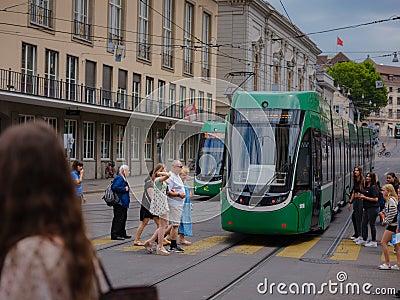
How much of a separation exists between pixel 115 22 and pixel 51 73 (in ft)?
26.9

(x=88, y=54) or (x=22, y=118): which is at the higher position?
(x=88, y=54)

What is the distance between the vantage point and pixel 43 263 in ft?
8.04

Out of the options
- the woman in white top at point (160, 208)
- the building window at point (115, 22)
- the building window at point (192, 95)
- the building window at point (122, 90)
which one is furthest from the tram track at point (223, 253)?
the building window at point (192, 95)

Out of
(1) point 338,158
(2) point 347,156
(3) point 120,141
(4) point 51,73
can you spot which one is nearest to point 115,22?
(3) point 120,141

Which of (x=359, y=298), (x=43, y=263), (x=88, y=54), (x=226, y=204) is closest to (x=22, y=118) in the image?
(x=88, y=54)

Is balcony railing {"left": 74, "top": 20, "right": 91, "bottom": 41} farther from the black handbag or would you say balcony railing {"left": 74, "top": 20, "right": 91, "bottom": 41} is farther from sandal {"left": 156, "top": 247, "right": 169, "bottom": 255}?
the black handbag

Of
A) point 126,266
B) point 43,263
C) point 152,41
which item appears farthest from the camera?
point 152,41

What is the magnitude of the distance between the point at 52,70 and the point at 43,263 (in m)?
34.6

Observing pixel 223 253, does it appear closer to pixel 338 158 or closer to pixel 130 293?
pixel 338 158

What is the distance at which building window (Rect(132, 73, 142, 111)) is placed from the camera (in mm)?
45297

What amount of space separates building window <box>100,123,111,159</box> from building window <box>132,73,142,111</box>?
268cm

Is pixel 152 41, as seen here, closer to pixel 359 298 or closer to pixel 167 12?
pixel 167 12

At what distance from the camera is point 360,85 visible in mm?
112688

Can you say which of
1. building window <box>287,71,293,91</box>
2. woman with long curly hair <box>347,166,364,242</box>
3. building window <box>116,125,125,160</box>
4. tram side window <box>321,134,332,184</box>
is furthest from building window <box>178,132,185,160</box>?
woman with long curly hair <box>347,166,364,242</box>
